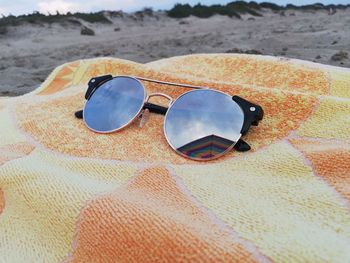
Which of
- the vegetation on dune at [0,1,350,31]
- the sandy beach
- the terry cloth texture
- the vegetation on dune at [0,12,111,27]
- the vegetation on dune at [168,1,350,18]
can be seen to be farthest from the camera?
the vegetation on dune at [168,1,350,18]

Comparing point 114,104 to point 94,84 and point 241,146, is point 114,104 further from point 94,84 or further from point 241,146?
point 241,146

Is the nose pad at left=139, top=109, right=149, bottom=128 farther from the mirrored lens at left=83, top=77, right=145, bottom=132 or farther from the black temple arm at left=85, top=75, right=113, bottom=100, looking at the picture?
the black temple arm at left=85, top=75, right=113, bottom=100

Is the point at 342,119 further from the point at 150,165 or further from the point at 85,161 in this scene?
the point at 85,161

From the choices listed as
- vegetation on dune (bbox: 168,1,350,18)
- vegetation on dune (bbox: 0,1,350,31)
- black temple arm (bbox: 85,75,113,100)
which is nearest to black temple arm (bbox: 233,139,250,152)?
black temple arm (bbox: 85,75,113,100)

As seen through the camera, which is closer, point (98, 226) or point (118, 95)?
point (98, 226)

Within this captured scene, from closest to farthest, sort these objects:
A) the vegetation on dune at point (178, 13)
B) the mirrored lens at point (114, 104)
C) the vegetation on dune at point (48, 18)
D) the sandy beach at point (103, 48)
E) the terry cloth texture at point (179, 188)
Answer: the terry cloth texture at point (179, 188) < the mirrored lens at point (114, 104) < the sandy beach at point (103, 48) < the vegetation on dune at point (48, 18) < the vegetation on dune at point (178, 13)

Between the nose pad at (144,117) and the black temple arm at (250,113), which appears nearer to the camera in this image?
the black temple arm at (250,113)

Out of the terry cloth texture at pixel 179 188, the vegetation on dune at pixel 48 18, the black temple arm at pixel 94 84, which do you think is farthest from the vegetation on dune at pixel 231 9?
the terry cloth texture at pixel 179 188

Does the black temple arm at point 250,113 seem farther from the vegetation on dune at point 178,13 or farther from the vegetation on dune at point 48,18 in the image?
the vegetation on dune at point 48,18

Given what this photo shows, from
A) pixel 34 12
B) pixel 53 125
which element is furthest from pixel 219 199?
pixel 34 12
